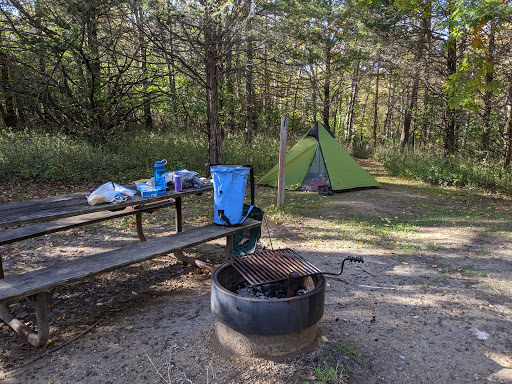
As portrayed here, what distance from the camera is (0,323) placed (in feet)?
10.1

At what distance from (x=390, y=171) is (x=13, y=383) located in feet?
42.4

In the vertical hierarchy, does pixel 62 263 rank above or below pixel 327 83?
below

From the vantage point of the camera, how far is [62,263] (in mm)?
2943

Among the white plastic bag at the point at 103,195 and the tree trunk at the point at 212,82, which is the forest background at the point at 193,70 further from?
the white plastic bag at the point at 103,195

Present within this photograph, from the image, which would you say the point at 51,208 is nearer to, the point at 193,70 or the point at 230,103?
the point at 193,70

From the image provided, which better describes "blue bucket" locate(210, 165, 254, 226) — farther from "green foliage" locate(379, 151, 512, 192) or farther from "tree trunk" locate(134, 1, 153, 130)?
"green foliage" locate(379, 151, 512, 192)

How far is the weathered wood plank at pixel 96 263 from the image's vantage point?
2.51 meters

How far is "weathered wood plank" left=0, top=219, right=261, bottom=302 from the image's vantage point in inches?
98.9

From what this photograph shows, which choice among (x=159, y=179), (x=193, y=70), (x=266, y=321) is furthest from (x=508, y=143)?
(x=266, y=321)

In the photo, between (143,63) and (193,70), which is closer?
(193,70)

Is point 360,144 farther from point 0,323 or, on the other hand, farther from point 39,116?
point 0,323

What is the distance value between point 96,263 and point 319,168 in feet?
23.4

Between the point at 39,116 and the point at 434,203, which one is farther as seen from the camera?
the point at 39,116

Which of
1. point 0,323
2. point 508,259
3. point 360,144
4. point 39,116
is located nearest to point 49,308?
point 0,323
